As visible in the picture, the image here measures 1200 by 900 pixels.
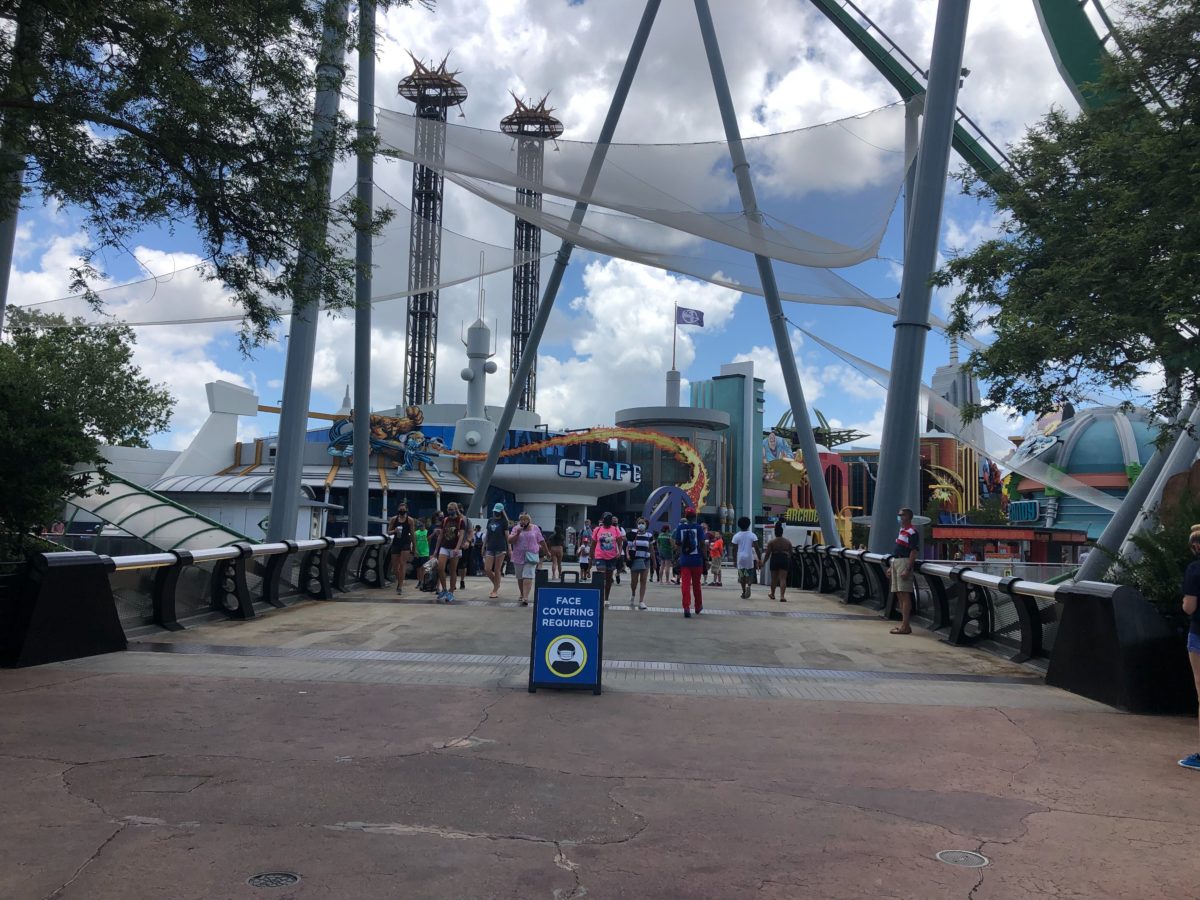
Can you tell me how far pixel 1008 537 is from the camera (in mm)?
42906

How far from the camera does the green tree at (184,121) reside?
320 inches

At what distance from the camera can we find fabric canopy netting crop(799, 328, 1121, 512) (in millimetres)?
17234

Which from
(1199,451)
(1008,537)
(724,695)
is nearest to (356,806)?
(724,695)

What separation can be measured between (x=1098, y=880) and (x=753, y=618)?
33.5 feet

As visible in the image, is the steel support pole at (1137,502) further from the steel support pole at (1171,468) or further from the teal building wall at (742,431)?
the teal building wall at (742,431)

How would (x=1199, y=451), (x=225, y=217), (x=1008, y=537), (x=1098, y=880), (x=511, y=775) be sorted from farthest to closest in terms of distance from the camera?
1. (x=1008, y=537)
2. (x=1199, y=451)
3. (x=225, y=217)
4. (x=511, y=775)
5. (x=1098, y=880)

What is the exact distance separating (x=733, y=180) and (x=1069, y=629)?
11.1 meters

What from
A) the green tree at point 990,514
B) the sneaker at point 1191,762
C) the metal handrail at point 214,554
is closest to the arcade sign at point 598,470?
the green tree at point 990,514

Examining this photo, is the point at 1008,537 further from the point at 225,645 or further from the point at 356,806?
the point at 356,806

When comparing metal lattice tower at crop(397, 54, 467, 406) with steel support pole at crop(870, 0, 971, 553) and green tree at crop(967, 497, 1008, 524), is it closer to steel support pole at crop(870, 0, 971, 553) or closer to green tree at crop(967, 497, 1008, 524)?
green tree at crop(967, 497, 1008, 524)

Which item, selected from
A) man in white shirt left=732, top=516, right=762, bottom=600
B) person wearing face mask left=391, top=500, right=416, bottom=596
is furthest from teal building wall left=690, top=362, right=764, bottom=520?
person wearing face mask left=391, top=500, right=416, bottom=596

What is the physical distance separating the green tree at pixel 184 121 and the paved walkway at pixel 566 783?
413 centimetres

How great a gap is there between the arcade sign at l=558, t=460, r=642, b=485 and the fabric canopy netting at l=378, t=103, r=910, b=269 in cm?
4143

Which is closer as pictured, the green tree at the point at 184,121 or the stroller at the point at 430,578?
the green tree at the point at 184,121
